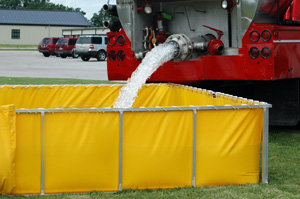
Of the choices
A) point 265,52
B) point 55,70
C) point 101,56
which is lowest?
point 55,70

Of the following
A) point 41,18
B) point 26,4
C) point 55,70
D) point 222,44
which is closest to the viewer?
point 222,44

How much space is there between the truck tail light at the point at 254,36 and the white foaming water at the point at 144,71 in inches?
48.7

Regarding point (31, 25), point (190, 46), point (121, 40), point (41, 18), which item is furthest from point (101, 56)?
point (41, 18)

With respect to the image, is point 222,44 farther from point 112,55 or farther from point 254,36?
point 112,55

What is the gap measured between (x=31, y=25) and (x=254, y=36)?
9011 cm

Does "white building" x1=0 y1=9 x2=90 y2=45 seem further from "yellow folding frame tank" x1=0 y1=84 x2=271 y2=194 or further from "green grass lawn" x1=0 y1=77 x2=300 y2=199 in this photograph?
"yellow folding frame tank" x1=0 y1=84 x2=271 y2=194

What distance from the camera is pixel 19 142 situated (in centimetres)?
612

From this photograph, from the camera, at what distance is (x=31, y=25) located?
316 ft

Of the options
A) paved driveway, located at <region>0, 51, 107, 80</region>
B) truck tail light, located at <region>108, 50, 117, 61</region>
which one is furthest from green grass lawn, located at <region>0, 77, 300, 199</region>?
paved driveway, located at <region>0, 51, 107, 80</region>

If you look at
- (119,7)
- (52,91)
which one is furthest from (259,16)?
(52,91)

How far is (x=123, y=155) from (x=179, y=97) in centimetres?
379

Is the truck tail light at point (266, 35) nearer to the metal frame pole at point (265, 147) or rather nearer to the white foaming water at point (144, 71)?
the white foaming water at point (144, 71)

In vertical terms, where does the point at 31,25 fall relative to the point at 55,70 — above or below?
above

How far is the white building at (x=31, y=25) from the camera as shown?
95312mm
